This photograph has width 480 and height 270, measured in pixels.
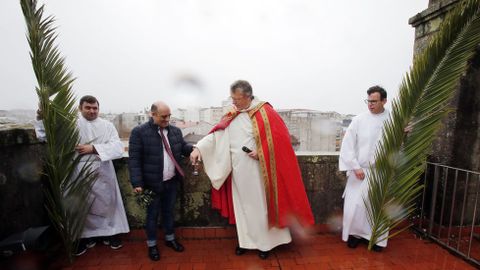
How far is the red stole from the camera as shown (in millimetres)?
2992

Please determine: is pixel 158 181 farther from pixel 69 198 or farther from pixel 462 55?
pixel 462 55

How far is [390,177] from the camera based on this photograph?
2.89 meters

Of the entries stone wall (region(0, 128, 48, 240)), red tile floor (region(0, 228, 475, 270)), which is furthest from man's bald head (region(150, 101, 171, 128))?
red tile floor (region(0, 228, 475, 270))

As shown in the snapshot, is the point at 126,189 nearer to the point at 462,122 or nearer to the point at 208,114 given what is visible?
Result: the point at 462,122

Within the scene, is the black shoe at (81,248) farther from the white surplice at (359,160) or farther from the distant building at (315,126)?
the distant building at (315,126)

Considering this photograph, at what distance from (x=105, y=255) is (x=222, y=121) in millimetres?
2067

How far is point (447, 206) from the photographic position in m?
A: 3.55

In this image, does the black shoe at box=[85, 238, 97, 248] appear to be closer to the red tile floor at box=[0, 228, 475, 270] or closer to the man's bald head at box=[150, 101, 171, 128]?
the red tile floor at box=[0, 228, 475, 270]

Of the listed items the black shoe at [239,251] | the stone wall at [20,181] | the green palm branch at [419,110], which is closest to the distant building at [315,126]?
the green palm branch at [419,110]

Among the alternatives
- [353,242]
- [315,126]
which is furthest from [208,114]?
[353,242]

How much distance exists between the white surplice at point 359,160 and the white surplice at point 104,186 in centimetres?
274

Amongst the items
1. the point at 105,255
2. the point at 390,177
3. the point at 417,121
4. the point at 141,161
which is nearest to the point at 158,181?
the point at 141,161

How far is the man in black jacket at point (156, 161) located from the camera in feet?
9.39

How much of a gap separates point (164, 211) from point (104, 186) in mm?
753
